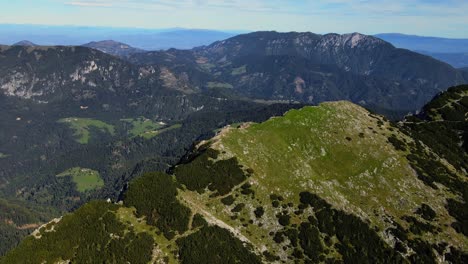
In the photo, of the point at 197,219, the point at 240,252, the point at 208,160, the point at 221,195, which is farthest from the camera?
the point at 208,160

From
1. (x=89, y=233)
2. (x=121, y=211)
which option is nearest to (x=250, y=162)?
(x=121, y=211)

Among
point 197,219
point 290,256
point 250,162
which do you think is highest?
point 250,162

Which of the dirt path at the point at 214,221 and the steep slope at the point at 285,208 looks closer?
the steep slope at the point at 285,208

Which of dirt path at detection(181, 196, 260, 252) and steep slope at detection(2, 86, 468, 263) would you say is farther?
dirt path at detection(181, 196, 260, 252)

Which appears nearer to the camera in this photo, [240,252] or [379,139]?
[240,252]

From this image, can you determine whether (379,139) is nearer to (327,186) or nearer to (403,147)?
(403,147)

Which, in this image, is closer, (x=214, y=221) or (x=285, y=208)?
(x=214, y=221)

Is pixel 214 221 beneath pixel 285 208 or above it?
beneath

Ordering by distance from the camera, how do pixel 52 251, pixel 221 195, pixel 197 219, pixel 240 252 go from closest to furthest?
1. pixel 52 251
2. pixel 240 252
3. pixel 197 219
4. pixel 221 195
